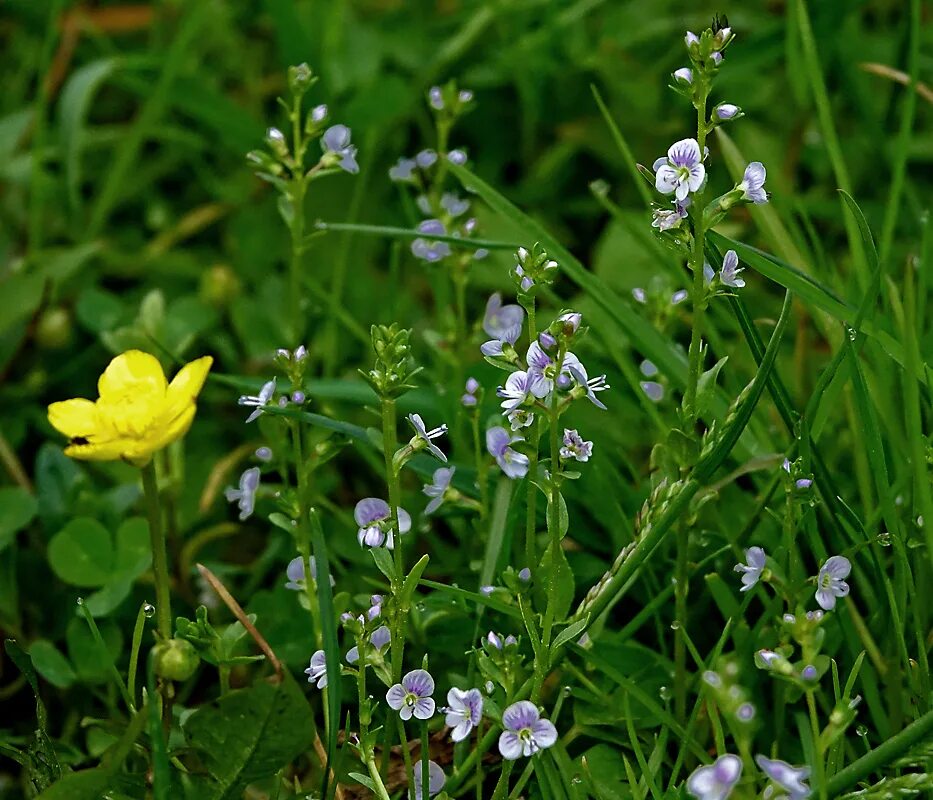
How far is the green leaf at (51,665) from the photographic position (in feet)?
5.12

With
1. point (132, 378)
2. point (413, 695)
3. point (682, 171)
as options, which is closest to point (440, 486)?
point (413, 695)

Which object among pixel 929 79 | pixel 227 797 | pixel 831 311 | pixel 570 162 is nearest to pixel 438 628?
pixel 227 797

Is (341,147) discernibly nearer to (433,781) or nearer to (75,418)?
(75,418)

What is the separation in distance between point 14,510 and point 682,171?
3.83 ft

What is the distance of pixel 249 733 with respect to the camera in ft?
4.11

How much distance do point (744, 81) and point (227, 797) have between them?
200 centimetres

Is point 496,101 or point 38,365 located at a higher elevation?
point 496,101

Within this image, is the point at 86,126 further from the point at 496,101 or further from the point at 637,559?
the point at 637,559

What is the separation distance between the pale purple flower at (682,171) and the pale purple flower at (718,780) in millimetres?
572

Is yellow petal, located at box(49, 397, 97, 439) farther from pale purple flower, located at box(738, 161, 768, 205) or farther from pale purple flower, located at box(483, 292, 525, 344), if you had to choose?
pale purple flower, located at box(738, 161, 768, 205)

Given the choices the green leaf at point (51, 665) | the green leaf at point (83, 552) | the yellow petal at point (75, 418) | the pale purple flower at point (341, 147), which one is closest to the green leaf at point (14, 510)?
the green leaf at point (83, 552)

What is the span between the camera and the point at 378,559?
1.29 m

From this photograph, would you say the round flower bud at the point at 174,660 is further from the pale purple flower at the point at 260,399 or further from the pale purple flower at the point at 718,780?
the pale purple flower at the point at 718,780

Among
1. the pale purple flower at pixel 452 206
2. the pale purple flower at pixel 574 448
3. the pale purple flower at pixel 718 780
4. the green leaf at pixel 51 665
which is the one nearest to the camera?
the pale purple flower at pixel 718 780
